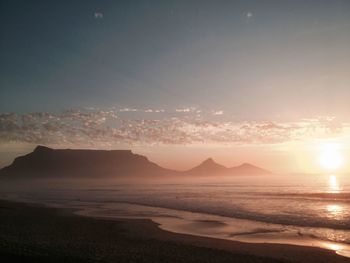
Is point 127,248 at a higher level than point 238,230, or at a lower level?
higher

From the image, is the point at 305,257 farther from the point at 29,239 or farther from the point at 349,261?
the point at 29,239

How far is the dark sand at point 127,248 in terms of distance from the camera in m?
20.0

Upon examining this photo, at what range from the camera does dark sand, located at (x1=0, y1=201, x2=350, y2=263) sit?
20.0 meters

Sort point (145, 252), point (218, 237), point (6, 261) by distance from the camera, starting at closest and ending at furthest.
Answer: point (6, 261) < point (145, 252) < point (218, 237)

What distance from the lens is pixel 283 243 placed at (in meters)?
25.7

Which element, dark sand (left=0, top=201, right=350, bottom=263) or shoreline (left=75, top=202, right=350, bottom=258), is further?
shoreline (left=75, top=202, right=350, bottom=258)

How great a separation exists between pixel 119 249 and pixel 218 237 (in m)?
9.21

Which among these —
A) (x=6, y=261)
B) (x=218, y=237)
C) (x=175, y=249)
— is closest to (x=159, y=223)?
(x=218, y=237)

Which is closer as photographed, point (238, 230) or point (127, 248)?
point (127, 248)

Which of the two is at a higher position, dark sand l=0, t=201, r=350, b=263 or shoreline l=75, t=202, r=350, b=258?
dark sand l=0, t=201, r=350, b=263

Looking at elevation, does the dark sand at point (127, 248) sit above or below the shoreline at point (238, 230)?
above

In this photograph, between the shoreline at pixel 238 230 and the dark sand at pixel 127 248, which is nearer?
the dark sand at pixel 127 248

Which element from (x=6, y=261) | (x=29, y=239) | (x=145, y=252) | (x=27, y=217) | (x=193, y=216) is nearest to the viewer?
(x=6, y=261)

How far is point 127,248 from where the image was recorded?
23.1 m
